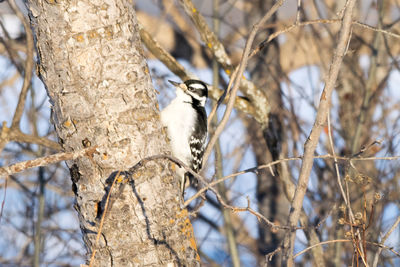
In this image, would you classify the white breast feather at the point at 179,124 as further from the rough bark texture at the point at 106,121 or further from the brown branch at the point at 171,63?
the rough bark texture at the point at 106,121

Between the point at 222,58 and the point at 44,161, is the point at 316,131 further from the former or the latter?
the point at 222,58

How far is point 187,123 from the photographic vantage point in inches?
127

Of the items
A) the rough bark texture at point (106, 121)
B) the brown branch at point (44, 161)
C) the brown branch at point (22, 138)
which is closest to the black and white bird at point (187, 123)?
the brown branch at point (22, 138)

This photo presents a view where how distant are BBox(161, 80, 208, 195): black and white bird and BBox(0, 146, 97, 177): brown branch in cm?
144

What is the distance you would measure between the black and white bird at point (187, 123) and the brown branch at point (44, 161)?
1.44 metres

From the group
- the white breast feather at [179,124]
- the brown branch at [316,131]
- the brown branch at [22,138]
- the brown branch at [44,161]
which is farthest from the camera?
the brown branch at [22,138]

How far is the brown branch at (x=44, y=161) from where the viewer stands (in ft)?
4.75

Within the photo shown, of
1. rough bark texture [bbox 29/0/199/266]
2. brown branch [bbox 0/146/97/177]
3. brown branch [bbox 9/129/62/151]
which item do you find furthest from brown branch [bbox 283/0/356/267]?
brown branch [bbox 9/129/62/151]

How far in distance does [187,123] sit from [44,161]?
5.83 feet

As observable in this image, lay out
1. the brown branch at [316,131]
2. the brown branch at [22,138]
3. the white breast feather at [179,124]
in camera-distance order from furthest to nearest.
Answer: the brown branch at [22,138], the white breast feather at [179,124], the brown branch at [316,131]

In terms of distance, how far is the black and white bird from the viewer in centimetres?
318

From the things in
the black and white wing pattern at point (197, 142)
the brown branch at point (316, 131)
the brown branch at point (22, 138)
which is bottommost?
the brown branch at point (316, 131)

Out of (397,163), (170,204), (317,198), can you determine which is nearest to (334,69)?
(170,204)

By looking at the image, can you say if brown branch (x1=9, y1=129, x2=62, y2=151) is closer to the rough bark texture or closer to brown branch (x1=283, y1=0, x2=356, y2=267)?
the rough bark texture
